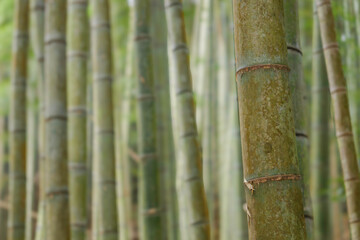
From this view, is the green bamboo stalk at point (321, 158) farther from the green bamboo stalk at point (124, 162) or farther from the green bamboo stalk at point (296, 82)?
the green bamboo stalk at point (296, 82)

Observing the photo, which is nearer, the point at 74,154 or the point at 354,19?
the point at 74,154

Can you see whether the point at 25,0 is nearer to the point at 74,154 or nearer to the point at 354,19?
the point at 74,154

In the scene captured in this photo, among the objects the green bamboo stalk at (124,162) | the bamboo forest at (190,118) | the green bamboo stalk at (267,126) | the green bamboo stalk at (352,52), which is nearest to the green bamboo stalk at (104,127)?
the bamboo forest at (190,118)

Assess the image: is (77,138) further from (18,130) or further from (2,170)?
(2,170)

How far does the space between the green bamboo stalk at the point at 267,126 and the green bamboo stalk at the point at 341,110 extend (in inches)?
34.5

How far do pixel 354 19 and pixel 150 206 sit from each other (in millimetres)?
1519

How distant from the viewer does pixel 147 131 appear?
2.70 meters

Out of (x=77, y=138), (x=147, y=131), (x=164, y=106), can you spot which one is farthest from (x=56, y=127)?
(x=164, y=106)

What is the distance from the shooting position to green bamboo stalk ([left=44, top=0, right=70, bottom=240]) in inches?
95.9

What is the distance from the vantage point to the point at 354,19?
2994 mm

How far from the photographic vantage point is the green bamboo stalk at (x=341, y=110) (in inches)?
84.1

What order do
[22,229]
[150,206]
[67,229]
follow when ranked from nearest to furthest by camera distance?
1. [67,229]
2. [150,206]
3. [22,229]

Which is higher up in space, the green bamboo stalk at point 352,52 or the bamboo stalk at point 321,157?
the green bamboo stalk at point 352,52

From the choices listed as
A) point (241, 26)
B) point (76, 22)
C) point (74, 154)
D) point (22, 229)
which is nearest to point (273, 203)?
point (241, 26)
